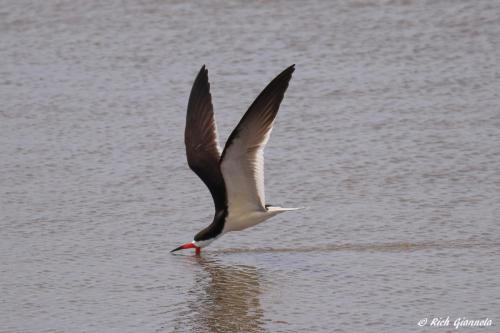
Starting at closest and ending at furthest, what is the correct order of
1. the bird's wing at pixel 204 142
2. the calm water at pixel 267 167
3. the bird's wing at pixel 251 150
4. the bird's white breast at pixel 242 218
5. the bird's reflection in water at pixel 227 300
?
the bird's reflection in water at pixel 227 300 < the calm water at pixel 267 167 < the bird's wing at pixel 251 150 < the bird's white breast at pixel 242 218 < the bird's wing at pixel 204 142

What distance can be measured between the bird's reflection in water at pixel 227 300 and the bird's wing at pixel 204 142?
0.44 metres

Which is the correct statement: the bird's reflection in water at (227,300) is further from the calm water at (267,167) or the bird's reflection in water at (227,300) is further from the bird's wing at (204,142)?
the bird's wing at (204,142)

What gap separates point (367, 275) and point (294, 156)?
2041mm

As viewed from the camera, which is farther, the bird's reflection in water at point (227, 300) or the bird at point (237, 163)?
the bird at point (237, 163)

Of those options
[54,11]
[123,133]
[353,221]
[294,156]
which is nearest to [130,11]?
[54,11]

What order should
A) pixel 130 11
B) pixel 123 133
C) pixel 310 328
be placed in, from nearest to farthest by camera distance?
pixel 310 328, pixel 123 133, pixel 130 11

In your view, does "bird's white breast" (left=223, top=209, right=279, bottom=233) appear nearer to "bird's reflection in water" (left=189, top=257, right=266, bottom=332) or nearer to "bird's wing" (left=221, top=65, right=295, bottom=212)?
"bird's wing" (left=221, top=65, right=295, bottom=212)

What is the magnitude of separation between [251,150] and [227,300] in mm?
962

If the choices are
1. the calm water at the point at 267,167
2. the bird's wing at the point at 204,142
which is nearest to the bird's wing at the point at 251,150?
the bird's wing at the point at 204,142

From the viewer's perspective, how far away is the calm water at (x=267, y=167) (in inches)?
233

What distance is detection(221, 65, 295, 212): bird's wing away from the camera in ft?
21.2

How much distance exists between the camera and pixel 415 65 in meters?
9.69

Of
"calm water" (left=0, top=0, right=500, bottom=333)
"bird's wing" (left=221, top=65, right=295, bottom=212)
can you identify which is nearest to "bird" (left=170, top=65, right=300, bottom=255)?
"bird's wing" (left=221, top=65, right=295, bottom=212)

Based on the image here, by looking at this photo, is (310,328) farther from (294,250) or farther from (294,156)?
(294,156)
